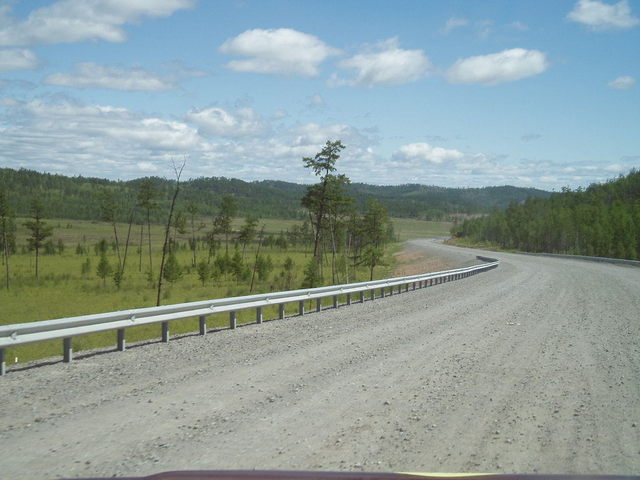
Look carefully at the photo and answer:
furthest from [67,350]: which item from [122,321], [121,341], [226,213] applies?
[226,213]

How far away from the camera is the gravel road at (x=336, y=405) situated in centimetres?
524

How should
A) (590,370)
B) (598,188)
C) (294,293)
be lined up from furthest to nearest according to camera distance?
(598,188) → (294,293) → (590,370)

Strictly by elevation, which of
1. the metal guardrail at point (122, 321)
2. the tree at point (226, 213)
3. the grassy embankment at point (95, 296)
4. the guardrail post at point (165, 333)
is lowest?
the grassy embankment at point (95, 296)

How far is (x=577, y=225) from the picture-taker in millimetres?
103312

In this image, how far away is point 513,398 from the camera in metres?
7.53

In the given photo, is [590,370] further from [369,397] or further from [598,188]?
[598,188]

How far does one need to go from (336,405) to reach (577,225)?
10592cm

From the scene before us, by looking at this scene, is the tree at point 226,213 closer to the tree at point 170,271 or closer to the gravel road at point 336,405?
the tree at point 170,271

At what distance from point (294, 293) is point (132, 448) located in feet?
34.5

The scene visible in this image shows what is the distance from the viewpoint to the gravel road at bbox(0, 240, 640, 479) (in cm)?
524

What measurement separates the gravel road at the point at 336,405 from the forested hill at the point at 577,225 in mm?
81374

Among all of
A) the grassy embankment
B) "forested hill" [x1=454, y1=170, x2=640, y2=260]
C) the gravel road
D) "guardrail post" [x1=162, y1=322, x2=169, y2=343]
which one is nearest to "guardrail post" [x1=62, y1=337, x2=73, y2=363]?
the gravel road

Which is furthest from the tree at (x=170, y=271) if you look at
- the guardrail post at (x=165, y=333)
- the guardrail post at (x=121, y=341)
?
the guardrail post at (x=121, y=341)

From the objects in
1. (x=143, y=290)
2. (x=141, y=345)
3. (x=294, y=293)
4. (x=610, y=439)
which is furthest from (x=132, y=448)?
(x=143, y=290)
